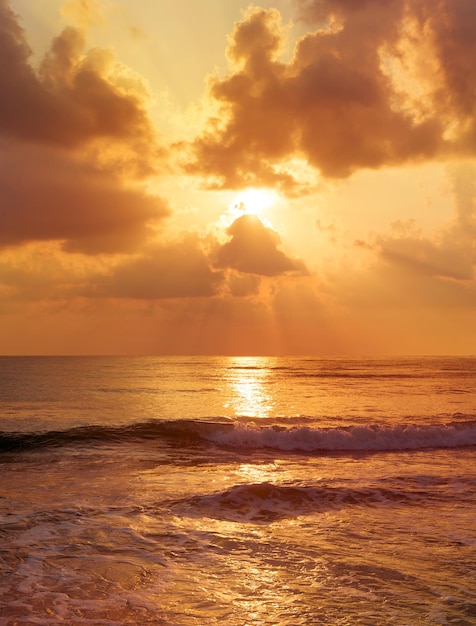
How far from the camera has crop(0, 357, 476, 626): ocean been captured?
8.12 meters

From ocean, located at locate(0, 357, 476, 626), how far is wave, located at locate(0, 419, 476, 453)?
0.10m

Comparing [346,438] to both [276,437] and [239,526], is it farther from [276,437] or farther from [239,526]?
[239,526]

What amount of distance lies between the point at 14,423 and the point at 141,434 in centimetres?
1026

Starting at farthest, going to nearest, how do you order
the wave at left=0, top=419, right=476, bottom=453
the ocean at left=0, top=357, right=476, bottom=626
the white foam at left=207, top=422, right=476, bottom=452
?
the white foam at left=207, top=422, right=476, bottom=452
the wave at left=0, top=419, right=476, bottom=453
the ocean at left=0, top=357, right=476, bottom=626

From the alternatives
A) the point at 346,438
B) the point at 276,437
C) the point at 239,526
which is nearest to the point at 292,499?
the point at 239,526

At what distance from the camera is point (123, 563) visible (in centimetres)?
1003

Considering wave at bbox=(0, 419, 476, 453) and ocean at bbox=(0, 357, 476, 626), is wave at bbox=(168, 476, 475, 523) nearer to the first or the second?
ocean at bbox=(0, 357, 476, 626)

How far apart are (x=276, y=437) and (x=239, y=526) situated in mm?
14865

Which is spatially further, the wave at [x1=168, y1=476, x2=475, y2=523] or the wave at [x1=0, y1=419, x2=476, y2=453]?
the wave at [x1=0, y1=419, x2=476, y2=453]

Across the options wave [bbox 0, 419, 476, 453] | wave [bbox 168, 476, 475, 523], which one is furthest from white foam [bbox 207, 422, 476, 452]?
wave [bbox 168, 476, 475, 523]

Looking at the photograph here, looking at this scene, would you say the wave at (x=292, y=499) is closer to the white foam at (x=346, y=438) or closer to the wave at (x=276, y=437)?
the wave at (x=276, y=437)

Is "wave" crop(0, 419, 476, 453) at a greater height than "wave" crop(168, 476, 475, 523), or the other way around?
"wave" crop(168, 476, 475, 523)

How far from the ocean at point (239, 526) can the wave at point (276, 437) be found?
3.9 inches

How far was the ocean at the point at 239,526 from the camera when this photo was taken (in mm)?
8125
